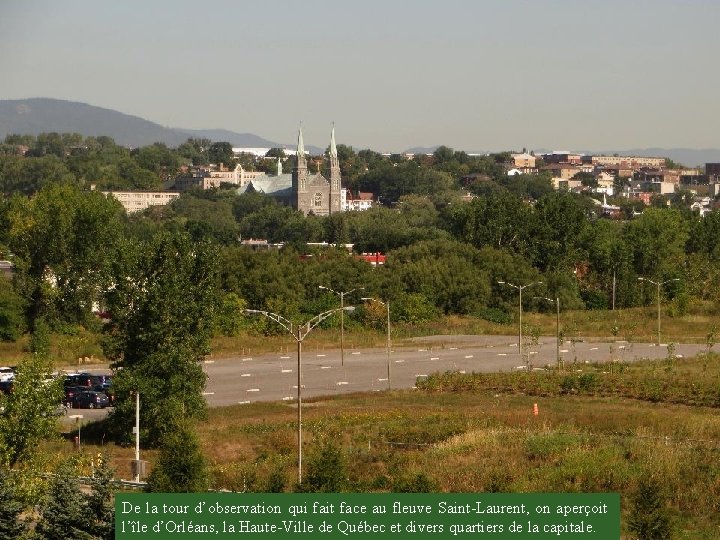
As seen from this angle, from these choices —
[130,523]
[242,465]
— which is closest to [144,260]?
[242,465]

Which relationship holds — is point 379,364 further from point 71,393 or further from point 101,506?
point 101,506

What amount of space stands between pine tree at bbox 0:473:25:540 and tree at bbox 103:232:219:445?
42.9 feet

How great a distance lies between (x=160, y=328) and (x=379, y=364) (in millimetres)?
20534

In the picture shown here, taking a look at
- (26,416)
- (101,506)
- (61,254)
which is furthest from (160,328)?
(61,254)

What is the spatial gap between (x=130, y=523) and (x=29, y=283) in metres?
53.8

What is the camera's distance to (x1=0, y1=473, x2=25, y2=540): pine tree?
76.3 feet

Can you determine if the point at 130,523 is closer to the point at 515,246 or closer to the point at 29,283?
the point at 29,283

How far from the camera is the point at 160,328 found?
38875mm

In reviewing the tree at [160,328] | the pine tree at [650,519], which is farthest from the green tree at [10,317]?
the pine tree at [650,519]

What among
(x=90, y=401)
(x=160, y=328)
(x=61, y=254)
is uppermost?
(x=160, y=328)

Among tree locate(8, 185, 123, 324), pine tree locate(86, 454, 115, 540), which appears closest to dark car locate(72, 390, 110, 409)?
pine tree locate(86, 454, 115, 540)

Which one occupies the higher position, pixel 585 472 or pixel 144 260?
pixel 144 260

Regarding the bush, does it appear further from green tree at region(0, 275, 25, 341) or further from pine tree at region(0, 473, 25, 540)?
pine tree at region(0, 473, 25, 540)

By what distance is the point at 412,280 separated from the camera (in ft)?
266
